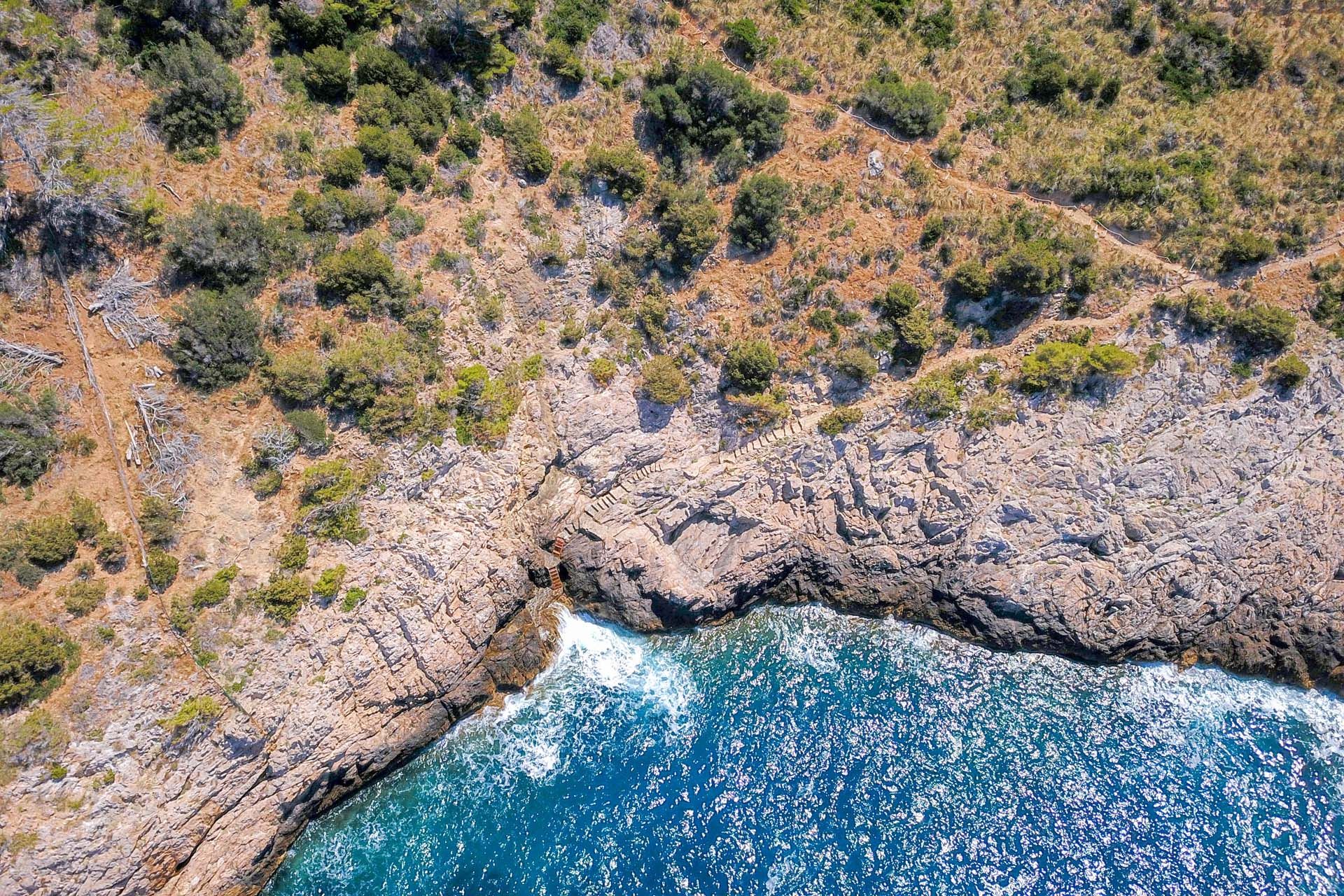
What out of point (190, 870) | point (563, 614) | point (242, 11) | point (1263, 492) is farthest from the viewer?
point (563, 614)

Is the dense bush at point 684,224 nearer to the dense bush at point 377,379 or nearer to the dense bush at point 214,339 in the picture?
the dense bush at point 377,379

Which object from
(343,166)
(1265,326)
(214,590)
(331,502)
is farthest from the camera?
(1265,326)

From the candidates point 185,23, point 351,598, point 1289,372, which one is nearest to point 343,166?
point 185,23

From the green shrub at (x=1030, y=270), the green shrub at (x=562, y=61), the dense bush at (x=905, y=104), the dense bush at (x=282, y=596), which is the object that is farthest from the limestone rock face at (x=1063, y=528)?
the green shrub at (x=562, y=61)

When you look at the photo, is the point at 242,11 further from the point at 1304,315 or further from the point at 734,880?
the point at 1304,315

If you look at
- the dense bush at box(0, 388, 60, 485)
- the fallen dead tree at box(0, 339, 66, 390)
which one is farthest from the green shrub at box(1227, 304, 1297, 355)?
the fallen dead tree at box(0, 339, 66, 390)

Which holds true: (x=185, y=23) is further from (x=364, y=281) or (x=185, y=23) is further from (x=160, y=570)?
(x=160, y=570)

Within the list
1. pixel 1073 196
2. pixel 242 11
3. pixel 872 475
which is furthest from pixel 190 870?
pixel 1073 196
